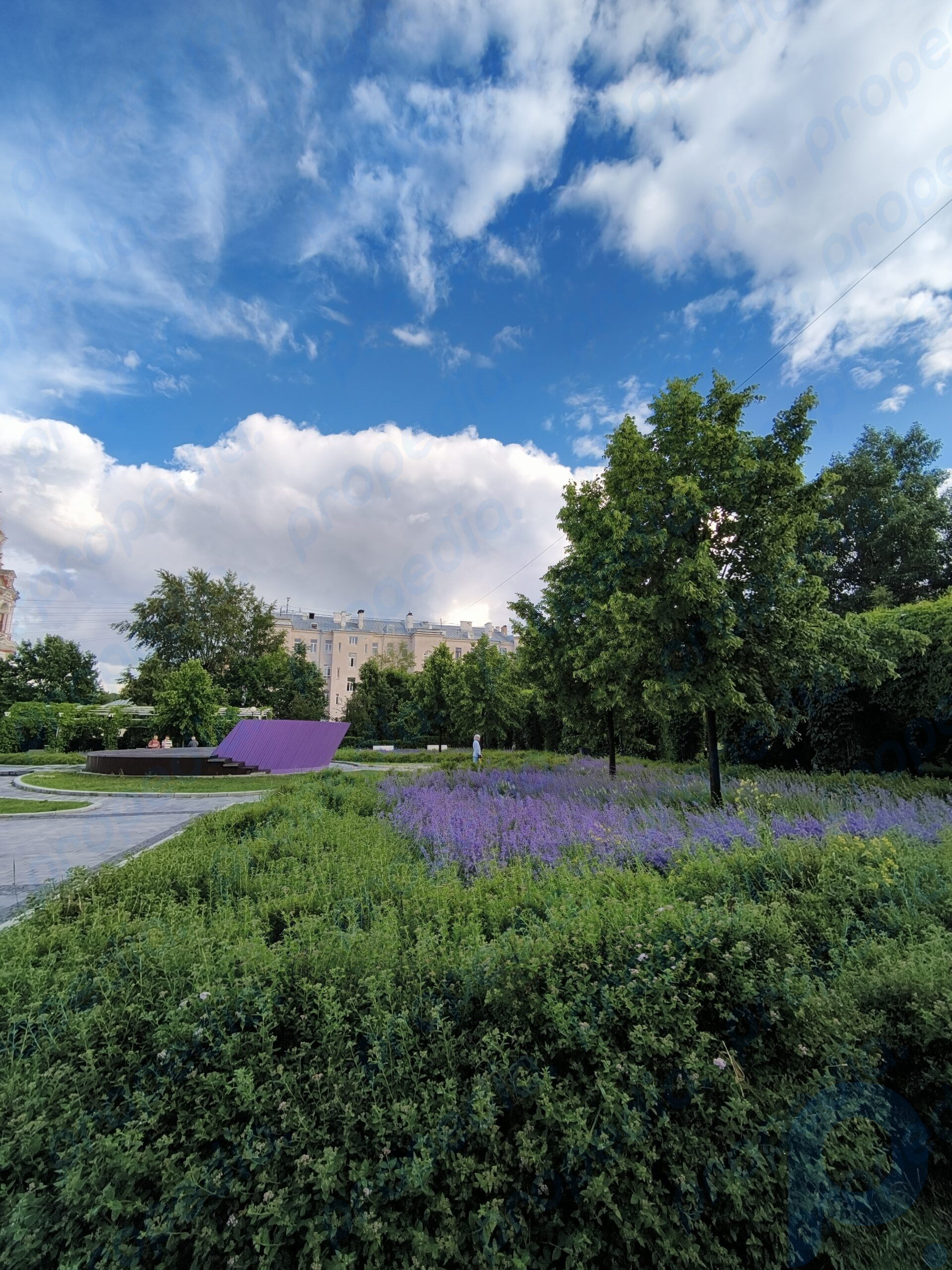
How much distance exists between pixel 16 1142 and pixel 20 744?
3358 cm

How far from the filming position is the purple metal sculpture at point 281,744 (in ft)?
66.4

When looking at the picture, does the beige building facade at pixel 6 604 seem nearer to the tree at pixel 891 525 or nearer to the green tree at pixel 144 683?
the green tree at pixel 144 683

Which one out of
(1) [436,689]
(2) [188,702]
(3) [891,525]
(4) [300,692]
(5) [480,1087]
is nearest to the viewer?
(5) [480,1087]

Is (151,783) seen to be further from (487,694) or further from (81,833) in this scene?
(487,694)

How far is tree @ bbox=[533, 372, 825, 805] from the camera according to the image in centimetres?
689

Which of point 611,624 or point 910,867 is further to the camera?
point 611,624

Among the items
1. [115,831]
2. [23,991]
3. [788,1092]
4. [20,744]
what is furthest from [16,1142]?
[20,744]

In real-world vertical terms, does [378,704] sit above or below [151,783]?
above

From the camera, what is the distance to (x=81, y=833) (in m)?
8.95

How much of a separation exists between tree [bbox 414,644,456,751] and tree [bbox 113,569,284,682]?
17342mm

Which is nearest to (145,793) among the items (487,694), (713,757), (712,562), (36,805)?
(36,805)

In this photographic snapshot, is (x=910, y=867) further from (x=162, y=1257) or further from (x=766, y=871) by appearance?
(x=162, y=1257)

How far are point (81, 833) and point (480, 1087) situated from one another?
9.58m

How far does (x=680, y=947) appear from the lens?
2.53 m
